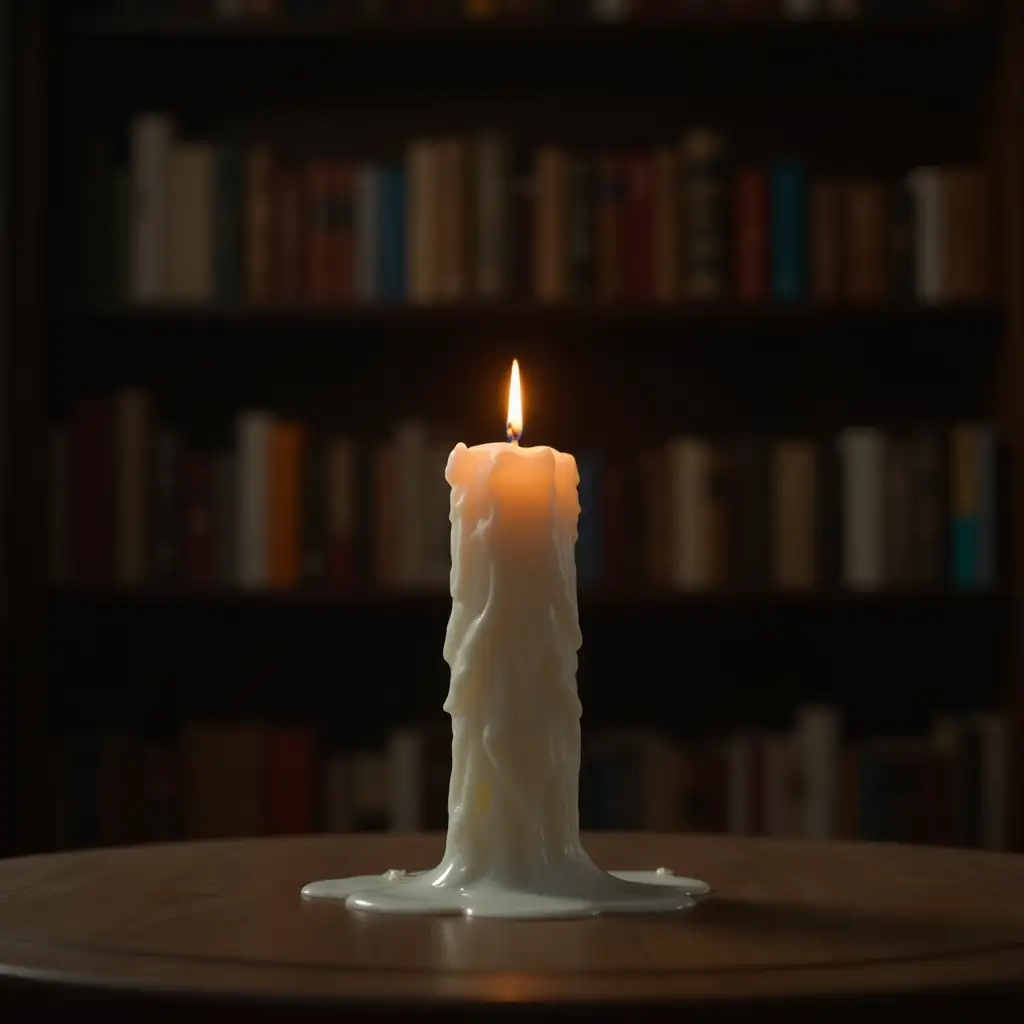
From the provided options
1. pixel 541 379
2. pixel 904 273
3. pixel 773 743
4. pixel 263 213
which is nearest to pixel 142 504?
pixel 263 213

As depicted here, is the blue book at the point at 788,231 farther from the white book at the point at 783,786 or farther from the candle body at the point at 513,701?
the candle body at the point at 513,701

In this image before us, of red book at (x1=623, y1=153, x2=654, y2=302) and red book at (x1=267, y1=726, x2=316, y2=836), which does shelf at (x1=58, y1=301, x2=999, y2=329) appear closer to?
red book at (x1=623, y1=153, x2=654, y2=302)

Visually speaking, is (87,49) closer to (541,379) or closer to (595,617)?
(541,379)

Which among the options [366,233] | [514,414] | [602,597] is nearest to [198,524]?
[366,233]

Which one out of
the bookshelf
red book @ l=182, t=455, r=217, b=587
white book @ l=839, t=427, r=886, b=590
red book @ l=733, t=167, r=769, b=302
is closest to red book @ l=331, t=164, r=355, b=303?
the bookshelf

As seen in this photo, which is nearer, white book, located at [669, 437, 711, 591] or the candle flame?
the candle flame

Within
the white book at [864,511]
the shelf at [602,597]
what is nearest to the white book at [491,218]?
the shelf at [602,597]
